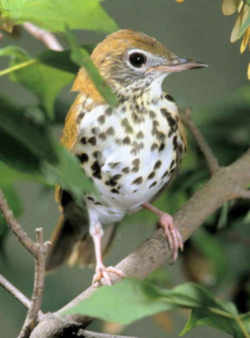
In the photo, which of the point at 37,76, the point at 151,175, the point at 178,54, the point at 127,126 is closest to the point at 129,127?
the point at 127,126

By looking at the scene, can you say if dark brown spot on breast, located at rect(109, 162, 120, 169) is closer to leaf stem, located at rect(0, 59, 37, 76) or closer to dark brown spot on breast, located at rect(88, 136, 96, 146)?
dark brown spot on breast, located at rect(88, 136, 96, 146)

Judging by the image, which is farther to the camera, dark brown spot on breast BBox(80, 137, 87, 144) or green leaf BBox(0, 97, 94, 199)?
dark brown spot on breast BBox(80, 137, 87, 144)

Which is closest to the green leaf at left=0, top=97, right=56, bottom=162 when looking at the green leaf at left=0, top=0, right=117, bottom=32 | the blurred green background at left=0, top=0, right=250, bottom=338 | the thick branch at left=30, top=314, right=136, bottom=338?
the green leaf at left=0, top=0, right=117, bottom=32

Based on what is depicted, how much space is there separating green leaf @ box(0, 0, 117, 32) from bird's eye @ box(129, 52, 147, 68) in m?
0.61

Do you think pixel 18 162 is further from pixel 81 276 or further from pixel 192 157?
pixel 81 276

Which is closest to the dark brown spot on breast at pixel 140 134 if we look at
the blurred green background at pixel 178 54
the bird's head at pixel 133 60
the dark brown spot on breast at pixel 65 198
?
the bird's head at pixel 133 60

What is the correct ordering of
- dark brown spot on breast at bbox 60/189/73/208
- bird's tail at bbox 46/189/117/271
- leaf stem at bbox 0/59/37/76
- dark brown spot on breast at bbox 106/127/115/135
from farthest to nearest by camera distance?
bird's tail at bbox 46/189/117/271 < dark brown spot on breast at bbox 60/189/73/208 < dark brown spot on breast at bbox 106/127/115/135 < leaf stem at bbox 0/59/37/76

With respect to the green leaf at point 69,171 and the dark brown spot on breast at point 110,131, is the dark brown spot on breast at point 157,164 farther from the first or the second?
the green leaf at point 69,171

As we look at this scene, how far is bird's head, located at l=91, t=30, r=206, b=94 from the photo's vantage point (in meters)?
1.19

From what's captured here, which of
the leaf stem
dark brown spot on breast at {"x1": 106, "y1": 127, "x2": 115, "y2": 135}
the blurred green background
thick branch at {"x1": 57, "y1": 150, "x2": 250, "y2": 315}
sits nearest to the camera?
the leaf stem

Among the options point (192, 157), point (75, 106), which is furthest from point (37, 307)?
point (192, 157)

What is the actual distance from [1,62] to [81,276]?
104 centimetres

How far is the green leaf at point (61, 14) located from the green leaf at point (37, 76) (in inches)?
1.6

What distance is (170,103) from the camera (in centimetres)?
127
